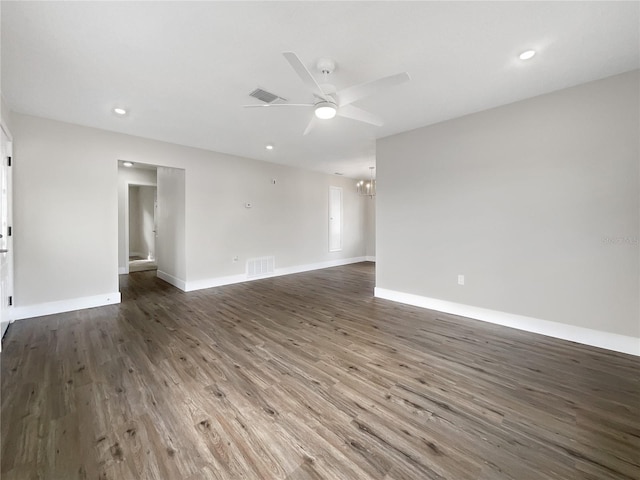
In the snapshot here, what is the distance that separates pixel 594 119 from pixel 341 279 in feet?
15.1

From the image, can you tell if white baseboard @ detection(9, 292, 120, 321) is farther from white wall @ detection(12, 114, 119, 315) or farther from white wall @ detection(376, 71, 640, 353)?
white wall @ detection(376, 71, 640, 353)

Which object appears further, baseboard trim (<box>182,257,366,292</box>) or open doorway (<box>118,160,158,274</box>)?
open doorway (<box>118,160,158,274</box>)

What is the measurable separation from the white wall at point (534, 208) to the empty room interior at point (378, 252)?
0.07 feet

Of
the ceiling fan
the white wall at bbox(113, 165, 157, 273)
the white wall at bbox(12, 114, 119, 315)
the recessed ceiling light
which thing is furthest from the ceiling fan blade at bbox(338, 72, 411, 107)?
the white wall at bbox(113, 165, 157, 273)

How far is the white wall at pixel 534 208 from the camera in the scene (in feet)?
8.48

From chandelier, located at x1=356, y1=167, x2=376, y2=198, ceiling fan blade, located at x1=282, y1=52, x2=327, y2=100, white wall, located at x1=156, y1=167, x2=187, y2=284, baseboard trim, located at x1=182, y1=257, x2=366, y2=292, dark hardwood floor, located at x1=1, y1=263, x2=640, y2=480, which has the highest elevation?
chandelier, located at x1=356, y1=167, x2=376, y2=198

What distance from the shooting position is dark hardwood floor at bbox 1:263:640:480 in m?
1.38

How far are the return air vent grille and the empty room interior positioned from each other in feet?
3.05

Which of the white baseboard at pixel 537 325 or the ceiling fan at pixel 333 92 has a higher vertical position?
the ceiling fan at pixel 333 92

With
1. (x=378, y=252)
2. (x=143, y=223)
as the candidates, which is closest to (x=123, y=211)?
(x=143, y=223)

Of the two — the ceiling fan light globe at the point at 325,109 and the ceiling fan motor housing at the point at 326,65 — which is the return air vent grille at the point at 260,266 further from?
the ceiling fan motor housing at the point at 326,65

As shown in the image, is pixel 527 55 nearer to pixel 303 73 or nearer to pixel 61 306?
pixel 303 73

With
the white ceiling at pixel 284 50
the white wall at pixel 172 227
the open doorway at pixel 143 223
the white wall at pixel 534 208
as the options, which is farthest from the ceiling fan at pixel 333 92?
the open doorway at pixel 143 223

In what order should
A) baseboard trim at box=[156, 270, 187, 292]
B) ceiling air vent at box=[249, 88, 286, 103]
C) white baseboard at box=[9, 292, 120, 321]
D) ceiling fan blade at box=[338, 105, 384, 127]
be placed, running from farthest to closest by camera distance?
baseboard trim at box=[156, 270, 187, 292] < white baseboard at box=[9, 292, 120, 321] < ceiling air vent at box=[249, 88, 286, 103] < ceiling fan blade at box=[338, 105, 384, 127]
